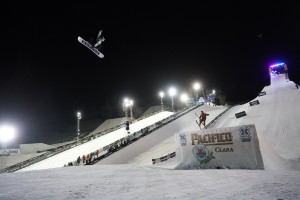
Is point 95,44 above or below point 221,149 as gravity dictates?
above

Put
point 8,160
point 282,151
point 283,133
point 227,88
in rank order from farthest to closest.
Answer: point 227,88
point 8,160
point 283,133
point 282,151

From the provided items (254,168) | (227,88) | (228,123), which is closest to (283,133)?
(228,123)

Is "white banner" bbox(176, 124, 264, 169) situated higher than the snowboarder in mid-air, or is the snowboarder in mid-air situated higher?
the snowboarder in mid-air

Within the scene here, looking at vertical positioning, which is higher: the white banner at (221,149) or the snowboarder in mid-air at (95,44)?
the snowboarder in mid-air at (95,44)

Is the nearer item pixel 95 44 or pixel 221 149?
pixel 221 149

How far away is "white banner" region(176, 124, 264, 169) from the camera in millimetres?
10086

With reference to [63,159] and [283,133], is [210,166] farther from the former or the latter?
[63,159]

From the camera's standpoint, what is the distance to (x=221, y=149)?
1080 cm

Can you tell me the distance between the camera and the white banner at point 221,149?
10086 mm

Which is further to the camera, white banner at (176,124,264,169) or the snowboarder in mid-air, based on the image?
the snowboarder in mid-air

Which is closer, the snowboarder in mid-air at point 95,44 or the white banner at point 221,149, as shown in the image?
the white banner at point 221,149

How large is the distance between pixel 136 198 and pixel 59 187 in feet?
9.30

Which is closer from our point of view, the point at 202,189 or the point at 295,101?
the point at 202,189

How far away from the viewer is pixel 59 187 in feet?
23.1
